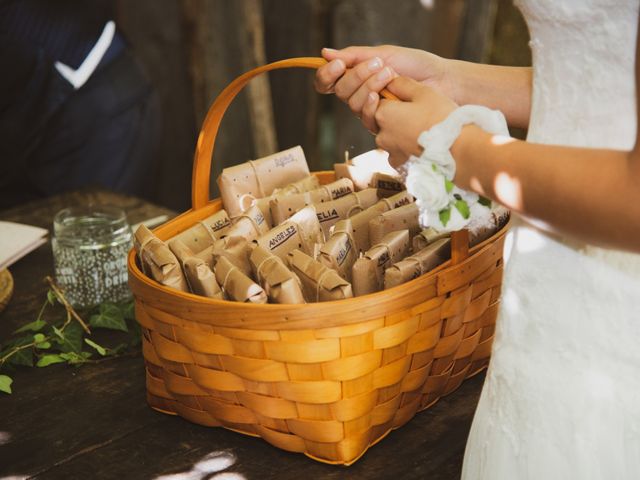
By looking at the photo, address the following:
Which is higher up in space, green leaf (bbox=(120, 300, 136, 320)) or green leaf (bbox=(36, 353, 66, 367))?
green leaf (bbox=(120, 300, 136, 320))

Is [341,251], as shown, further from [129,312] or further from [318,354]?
[129,312]

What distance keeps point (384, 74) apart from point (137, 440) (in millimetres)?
587

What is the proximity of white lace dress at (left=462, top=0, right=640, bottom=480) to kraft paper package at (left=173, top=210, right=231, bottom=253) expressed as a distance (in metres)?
0.49

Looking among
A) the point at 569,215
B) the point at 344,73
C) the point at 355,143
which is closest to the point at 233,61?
the point at 355,143

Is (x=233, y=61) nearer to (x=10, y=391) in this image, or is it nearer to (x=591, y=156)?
(x=10, y=391)

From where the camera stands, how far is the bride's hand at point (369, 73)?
3.15 ft

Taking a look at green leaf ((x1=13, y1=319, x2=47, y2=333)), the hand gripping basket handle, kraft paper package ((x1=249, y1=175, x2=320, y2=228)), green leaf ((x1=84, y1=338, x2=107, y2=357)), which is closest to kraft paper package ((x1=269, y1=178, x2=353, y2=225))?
kraft paper package ((x1=249, y1=175, x2=320, y2=228))

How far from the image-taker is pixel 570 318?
0.80m

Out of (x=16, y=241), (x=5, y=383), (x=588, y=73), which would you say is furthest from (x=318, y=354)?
(x=16, y=241)

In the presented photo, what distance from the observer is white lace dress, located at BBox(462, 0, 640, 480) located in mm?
749

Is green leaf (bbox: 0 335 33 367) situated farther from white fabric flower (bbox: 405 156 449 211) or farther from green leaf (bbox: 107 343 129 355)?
white fabric flower (bbox: 405 156 449 211)

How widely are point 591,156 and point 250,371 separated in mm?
474

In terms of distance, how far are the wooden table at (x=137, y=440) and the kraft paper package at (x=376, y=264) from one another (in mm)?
206

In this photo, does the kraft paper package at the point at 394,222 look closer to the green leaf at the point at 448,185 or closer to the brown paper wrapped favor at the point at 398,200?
the brown paper wrapped favor at the point at 398,200
